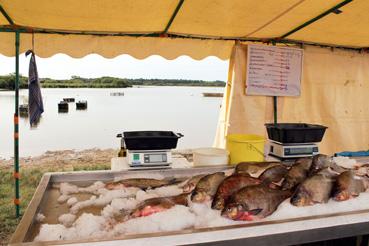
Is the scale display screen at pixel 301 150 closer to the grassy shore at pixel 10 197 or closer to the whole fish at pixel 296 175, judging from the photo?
the whole fish at pixel 296 175

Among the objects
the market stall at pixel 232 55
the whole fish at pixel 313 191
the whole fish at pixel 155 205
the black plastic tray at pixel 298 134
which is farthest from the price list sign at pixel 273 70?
the whole fish at pixel 155 205

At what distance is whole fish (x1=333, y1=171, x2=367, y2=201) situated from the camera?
158 centimetres

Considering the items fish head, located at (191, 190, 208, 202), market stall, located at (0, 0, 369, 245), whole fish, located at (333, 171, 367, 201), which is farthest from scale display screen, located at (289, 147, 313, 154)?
fish head, located at (191, 190, 208, 202)

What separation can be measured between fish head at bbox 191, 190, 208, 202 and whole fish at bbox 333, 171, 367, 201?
700 mm

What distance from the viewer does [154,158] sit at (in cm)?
235

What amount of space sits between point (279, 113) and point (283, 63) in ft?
2.62

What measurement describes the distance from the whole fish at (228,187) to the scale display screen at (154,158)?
0.83 metres

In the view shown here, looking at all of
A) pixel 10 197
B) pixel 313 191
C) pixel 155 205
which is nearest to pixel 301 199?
pixel 313 191

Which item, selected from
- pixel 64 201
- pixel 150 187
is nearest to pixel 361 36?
pixel 150 187

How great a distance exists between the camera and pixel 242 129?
4.57 m

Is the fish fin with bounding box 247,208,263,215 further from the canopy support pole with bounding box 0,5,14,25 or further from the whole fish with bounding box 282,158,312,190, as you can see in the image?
the canopy support pole with bounding box 0,5,14,25

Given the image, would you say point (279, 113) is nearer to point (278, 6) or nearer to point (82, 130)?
point (278, 6)

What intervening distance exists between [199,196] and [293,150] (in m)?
1.41

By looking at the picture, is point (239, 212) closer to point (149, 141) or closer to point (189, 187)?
point (189, 187)
